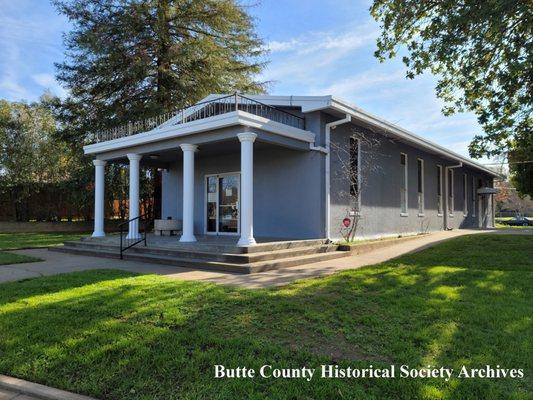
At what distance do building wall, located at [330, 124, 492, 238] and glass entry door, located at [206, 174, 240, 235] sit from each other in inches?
133

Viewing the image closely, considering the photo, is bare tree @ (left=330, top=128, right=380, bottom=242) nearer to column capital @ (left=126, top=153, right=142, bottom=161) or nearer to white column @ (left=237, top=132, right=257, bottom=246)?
white column @ (left=237, top=132, right=257, bottom=246)

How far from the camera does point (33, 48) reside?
1659 cm

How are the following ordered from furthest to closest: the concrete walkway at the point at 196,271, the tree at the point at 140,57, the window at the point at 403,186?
the tree at the point at 140,57
the window at the point at 403,186
the concrete walkway at the point at 196,271

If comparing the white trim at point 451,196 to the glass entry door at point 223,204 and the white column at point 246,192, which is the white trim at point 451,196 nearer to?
the glass entry door at point 223,204

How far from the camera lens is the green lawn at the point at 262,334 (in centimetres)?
341

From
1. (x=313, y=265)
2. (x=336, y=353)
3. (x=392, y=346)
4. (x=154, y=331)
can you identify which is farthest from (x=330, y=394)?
(x=313, y=265)

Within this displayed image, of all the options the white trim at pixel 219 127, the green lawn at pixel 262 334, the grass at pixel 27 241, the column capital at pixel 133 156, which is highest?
the white trim at pixel 219 127

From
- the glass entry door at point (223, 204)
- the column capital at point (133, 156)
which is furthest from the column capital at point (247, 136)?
the column capital at point (133, 156)

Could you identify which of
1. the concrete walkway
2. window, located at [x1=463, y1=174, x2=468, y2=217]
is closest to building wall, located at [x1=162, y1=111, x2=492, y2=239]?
the concrete walkway

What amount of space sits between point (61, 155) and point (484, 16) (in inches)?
964

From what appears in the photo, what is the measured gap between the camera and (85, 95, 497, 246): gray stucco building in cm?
1095

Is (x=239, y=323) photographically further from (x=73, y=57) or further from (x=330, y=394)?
(x=73, y=57)

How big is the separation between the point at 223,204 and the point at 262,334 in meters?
10.0

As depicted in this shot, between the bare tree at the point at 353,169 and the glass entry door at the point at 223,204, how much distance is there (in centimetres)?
342
